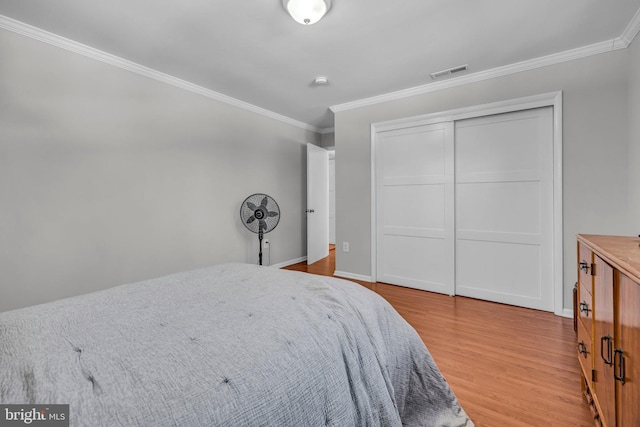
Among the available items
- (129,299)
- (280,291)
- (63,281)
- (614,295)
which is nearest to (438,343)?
(614,295)

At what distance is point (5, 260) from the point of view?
1903 mm

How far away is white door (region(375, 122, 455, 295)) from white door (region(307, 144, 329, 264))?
4.23 feet

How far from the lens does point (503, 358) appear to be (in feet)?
6.01

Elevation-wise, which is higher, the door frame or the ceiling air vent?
the ceiling air vent

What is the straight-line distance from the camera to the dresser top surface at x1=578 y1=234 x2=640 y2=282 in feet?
2.54

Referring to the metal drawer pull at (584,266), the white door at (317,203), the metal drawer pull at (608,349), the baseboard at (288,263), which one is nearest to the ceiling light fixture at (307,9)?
the metal drawer pull at (584,266)

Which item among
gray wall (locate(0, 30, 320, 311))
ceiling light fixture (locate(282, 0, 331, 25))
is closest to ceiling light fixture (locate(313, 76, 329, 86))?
ceiling light fixture (locate(282, 0, 331, 25))

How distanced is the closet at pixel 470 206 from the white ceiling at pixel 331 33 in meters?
0.65

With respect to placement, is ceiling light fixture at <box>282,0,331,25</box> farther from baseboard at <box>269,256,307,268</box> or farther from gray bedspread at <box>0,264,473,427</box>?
baseboard at <box>269,256,307,268</box>

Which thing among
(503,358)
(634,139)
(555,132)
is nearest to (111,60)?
(503,358)

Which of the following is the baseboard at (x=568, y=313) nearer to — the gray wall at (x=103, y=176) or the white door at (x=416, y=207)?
the white door at (x=416, y=207)

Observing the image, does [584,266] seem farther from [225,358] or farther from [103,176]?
[103,176]

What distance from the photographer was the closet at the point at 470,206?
260 centimetres

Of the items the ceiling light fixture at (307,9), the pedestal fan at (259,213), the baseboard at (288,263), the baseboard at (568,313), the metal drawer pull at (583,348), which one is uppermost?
the ceiling light fixture at (307,9)
